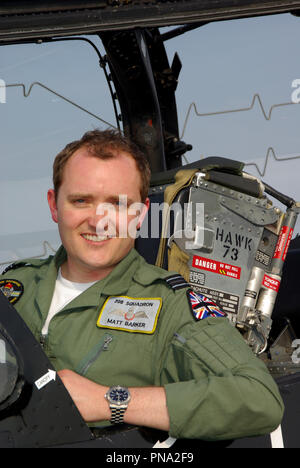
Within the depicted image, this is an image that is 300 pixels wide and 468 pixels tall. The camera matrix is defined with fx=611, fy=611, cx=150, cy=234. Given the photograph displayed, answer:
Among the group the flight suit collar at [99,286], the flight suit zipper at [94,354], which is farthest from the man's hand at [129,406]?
the flight suit collar at [99,286]

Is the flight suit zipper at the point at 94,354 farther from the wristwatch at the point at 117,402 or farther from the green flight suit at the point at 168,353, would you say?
the wristwatch at the point at 117,402

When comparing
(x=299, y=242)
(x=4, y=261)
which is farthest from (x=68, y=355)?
(x=299, y=242)

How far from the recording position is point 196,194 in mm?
2049

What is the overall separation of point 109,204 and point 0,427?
1.74 feet

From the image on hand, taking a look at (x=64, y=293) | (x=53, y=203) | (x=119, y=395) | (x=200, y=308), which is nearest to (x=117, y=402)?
(x=119, y=395)

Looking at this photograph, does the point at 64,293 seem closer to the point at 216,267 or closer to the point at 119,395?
the point at 119,395

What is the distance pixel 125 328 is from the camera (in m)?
1.32

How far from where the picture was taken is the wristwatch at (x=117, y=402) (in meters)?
1.13

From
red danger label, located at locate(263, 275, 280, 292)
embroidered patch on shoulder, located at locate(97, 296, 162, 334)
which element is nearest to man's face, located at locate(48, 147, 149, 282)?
embroidered patch on shoulder, located at locate(97, 296, 162, 334)

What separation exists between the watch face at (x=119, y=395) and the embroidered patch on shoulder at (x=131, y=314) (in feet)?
0.60

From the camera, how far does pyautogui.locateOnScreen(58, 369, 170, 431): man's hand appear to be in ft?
3.69

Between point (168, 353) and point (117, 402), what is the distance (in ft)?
0.66

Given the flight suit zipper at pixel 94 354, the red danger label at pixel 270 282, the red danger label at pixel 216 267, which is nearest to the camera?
the flight suit zipper at pixel 94 354

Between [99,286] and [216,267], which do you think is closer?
[99,286]
